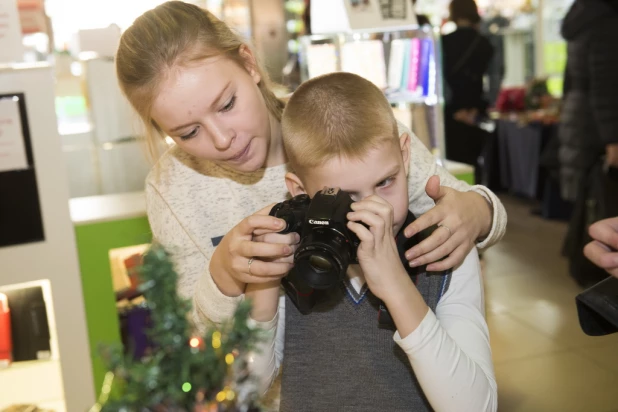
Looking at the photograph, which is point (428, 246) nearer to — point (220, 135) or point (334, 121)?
point (334, 121)

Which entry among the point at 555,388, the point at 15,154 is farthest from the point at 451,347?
the point at 555,388

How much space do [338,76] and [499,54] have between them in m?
7.73

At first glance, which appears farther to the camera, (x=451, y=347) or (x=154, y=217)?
(x=154, y=217)

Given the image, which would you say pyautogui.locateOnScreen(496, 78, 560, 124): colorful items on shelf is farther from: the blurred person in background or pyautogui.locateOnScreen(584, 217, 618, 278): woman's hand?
pyautogui.locateOnScreen(584, 217, 618, 278): woman's hand

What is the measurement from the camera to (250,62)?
4.60 feet

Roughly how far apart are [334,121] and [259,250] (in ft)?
0.82

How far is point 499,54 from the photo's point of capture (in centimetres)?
845

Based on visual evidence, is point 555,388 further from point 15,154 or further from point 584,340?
point 15,154

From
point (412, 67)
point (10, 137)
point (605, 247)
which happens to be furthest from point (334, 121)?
point (412, 67)

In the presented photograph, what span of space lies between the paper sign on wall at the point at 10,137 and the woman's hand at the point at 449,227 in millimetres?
1209

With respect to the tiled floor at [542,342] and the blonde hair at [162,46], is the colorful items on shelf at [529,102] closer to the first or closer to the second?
the tiled floor at [542,342]

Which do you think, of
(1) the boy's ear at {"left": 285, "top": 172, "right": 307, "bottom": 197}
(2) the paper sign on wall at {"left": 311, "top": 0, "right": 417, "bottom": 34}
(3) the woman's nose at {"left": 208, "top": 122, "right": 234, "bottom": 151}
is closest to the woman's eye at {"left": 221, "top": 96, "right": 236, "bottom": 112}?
(3) the woman's nose at {"left": 208, "top": 122, "right": 234, "bottom": 151}

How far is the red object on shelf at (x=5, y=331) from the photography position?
1965 millimetres

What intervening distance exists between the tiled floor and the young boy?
1.51 m
